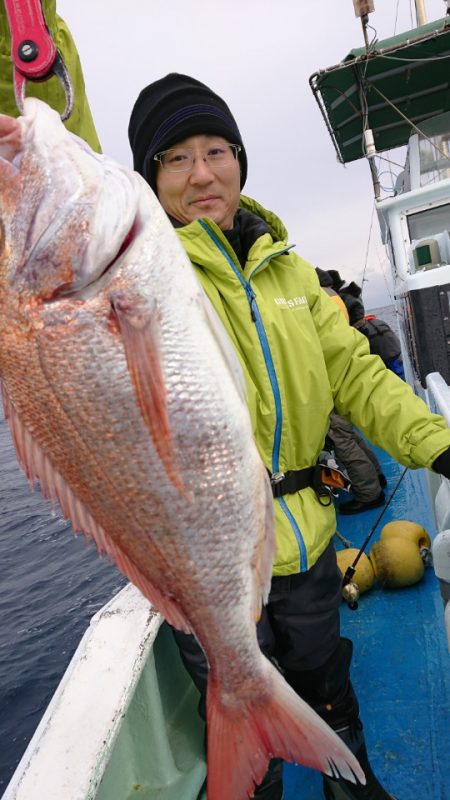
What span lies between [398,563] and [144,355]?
10.7 feet

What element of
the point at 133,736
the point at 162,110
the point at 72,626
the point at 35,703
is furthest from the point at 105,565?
the point at 162,110

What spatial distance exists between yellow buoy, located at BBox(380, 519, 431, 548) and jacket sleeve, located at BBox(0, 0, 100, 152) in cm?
337

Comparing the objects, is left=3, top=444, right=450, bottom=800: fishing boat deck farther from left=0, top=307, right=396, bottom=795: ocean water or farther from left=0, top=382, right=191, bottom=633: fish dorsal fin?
left=0, top=307, right=396, bottom=795: ocean water

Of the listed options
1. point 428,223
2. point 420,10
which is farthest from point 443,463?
point 420,10

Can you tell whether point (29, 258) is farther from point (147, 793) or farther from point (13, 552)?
point (13, 552)

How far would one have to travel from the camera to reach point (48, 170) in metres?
1.27

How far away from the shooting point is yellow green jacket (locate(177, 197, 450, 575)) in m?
2.00

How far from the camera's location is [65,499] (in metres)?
1.36

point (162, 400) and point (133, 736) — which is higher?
point (162, 400)

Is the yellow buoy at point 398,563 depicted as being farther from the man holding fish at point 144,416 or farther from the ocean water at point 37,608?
the ocean water at point 37,608

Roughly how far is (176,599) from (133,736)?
1.52 m

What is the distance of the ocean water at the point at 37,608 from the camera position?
6.34 m

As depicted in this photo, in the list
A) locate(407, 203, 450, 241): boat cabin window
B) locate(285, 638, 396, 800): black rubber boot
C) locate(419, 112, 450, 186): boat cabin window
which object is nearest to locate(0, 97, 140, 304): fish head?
locate(285, 638, 396, 800): black rubber boot

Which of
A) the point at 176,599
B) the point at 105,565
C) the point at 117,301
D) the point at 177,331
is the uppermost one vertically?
the point at 117,301
